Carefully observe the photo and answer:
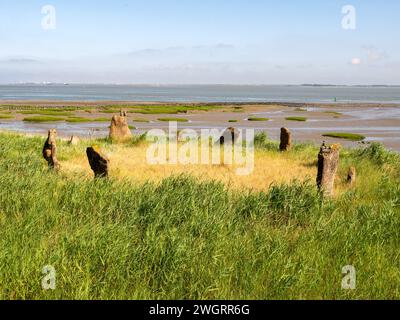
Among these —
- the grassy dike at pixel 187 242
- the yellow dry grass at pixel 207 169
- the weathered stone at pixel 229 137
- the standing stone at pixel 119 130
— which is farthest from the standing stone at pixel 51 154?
the weathered stone at pixel 229 137

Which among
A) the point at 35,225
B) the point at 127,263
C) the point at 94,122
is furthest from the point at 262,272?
the point at 94,122

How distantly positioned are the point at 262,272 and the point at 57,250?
2919 millimetres

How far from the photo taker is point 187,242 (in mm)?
7320

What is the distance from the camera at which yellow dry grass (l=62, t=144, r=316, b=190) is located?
52.7ft

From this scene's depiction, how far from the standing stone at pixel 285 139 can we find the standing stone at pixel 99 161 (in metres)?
12.7

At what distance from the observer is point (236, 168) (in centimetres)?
1889

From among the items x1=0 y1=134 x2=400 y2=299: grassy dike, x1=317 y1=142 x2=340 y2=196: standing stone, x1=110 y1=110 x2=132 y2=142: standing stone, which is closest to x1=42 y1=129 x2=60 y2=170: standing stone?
x1=0 y1=134 x2=400 y2=299: grassy dike

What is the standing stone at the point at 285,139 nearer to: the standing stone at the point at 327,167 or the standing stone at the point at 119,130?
the standing stone at the point at 119,130

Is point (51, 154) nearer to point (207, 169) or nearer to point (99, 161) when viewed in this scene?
point (99, 161)

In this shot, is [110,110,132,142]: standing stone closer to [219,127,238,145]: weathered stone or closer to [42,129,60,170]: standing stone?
[219,127,238,145]: weathered stone

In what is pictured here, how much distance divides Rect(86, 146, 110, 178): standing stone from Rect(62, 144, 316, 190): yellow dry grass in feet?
2.59

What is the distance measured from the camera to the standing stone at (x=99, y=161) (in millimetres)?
13898

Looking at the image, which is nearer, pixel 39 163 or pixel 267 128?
pixel 39 163
